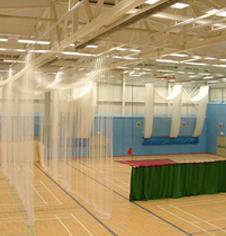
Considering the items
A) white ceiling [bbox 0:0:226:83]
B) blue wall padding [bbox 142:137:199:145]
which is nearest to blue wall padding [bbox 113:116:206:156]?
blue wall padding [bbox 142:137:199:145]

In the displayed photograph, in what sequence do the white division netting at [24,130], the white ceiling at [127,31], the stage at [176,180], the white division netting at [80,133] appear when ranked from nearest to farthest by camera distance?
the white ceiling at [127,31], the white division netting at [24,130], the white division netting at [80,133], the stage at [176,180]

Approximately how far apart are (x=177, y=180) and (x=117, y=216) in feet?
9.96

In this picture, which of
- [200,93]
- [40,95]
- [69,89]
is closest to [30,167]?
[69,89]

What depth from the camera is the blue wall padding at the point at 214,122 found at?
19.1m

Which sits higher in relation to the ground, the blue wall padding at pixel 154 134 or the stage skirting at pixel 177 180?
the blue wall padding at pixel 154 134

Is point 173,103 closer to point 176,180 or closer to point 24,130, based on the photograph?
point 176,180

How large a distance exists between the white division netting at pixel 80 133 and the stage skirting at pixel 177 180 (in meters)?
1.60

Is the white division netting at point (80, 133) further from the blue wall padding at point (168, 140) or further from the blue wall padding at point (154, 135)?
the blue wall padding at point (168, 140)

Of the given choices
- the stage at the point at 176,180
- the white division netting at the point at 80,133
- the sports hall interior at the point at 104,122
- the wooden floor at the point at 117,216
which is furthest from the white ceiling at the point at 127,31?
the wooden floor at the point at 117,216

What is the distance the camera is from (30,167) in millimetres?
8328

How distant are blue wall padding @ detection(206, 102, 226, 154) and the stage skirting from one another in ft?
23.6

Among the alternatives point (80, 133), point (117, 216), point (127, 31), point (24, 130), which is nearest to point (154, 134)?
point (127, 31)

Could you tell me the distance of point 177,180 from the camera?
36.8 feet

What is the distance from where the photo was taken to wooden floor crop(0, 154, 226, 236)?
311 inches
